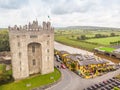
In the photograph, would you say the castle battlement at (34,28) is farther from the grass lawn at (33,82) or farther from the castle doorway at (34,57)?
the grass lawn at (33,82)

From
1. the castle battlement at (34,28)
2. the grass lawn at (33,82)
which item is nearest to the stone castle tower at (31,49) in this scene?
the castle battlement at (34,28)

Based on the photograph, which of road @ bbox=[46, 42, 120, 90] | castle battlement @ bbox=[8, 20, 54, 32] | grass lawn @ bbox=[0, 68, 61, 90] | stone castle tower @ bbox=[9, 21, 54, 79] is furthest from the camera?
stone castle tower @ bbox=[9, 21, 54, 79]

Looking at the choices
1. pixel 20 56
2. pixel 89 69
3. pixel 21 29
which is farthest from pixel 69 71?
pixel 21 29

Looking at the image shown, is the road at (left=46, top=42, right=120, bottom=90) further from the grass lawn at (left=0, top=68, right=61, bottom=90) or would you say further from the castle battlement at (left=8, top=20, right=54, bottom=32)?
the castle battlement at (left=8, top=20, right=54, bottom=32)

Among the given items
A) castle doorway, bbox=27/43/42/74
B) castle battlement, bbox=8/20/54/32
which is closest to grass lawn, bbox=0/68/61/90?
castle doorway, bbox=27/43/42/74

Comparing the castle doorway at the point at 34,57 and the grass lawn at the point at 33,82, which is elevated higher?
the castle doorway at the point at 34,57

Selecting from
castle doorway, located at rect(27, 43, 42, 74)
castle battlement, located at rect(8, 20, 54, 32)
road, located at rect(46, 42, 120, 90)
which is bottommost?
road, located at rect(46, 42, 120, 90)

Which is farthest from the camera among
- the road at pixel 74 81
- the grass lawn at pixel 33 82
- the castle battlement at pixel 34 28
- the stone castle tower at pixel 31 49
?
the stone castle tower at pixel 31 49
